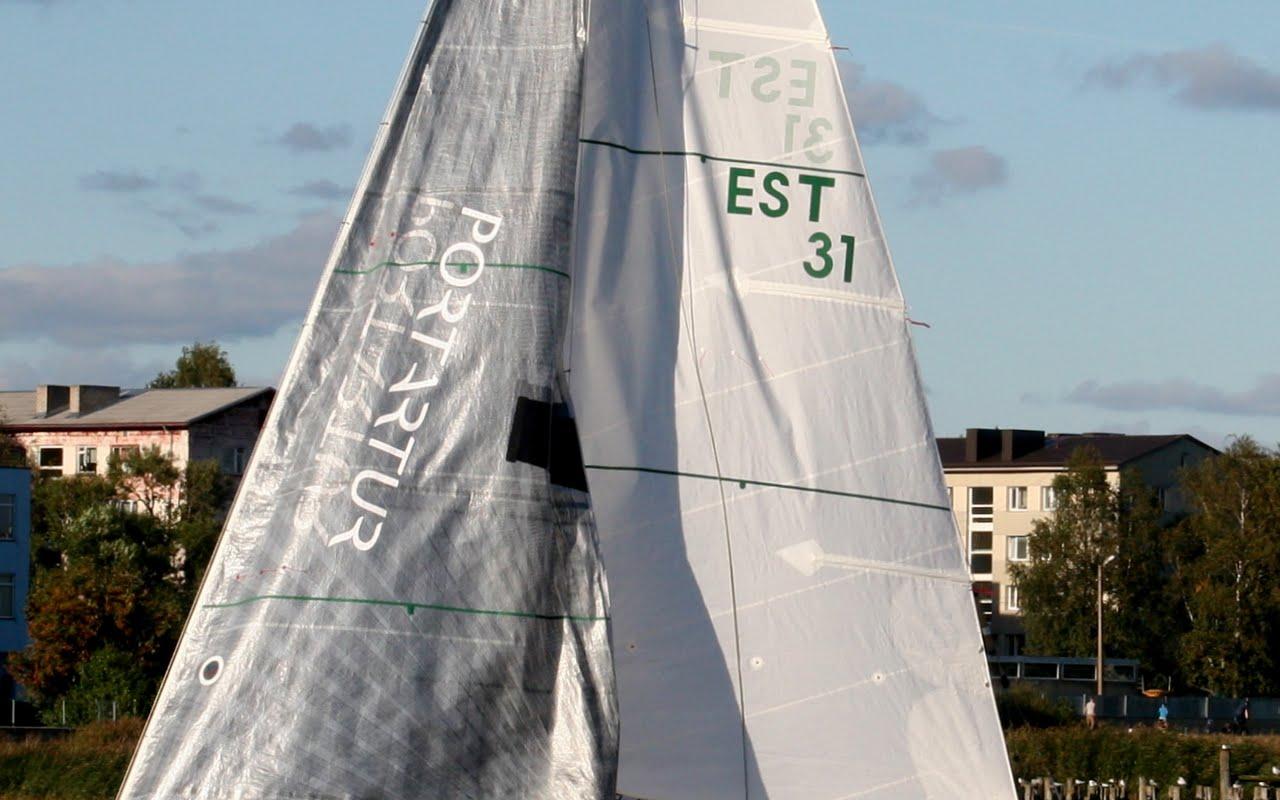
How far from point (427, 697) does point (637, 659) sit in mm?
1115

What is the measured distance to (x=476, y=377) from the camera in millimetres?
8891

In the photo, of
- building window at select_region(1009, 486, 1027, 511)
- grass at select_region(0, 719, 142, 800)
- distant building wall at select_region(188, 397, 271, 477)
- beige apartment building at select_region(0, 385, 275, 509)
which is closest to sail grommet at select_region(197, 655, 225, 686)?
grass at select_region(0, 719, 142, 800)

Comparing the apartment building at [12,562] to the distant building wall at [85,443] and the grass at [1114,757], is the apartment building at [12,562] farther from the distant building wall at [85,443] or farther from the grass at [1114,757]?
the grass at [1114,757]

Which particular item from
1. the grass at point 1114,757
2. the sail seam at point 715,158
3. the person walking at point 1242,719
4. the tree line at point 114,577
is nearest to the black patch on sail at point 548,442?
the sail seam at point 715,158

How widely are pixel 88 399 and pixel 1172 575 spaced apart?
150 feet

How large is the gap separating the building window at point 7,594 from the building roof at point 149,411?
26.8 metres

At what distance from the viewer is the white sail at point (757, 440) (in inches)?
364

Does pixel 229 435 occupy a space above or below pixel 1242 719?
above

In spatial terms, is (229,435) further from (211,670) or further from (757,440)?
(211,670)

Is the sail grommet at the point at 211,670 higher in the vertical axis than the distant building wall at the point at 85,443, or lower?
lower

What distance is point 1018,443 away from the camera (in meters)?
95.4

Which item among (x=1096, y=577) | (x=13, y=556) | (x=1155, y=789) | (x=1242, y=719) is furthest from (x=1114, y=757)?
(x=1096, y=577)

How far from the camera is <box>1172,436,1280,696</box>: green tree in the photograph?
6706 cm

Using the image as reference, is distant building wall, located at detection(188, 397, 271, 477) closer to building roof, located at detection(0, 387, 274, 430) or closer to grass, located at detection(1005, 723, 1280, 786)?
building roof, located at detection(0, 387, 274, 430)
